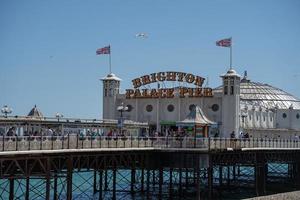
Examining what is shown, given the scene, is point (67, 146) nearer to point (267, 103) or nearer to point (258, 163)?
point (258, 163)

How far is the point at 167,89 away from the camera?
79.7 meters

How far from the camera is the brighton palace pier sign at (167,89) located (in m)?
78.2

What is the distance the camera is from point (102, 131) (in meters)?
59.8

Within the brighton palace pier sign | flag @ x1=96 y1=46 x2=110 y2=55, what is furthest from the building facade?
flag @ x1=96 y1=46 x2=110 y2=55

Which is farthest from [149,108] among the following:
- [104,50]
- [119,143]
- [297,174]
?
[119,143]

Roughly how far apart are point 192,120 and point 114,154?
1022 centimetres

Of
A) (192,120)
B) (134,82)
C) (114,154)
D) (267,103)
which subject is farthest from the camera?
(267,103)

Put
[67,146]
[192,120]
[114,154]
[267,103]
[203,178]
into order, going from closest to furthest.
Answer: [67,146], [114,154], [192,120], [203,178], [267,103]

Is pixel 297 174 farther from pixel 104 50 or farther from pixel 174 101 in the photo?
pixel 104 50

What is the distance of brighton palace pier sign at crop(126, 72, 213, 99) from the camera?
3078 inches

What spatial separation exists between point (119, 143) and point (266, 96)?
253ft

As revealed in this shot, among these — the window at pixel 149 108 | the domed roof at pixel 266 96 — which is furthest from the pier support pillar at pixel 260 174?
the domed roof at pixel 266 96

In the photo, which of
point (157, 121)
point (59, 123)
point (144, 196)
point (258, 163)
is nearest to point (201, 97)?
point (157, 121)

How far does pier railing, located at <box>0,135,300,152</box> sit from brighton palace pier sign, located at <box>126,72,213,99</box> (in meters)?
14.7
